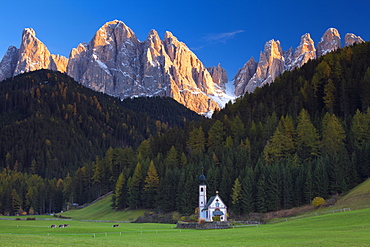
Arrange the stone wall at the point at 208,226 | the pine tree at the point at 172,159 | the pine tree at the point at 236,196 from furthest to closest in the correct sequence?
the pine tree at the point at 172,159 < the pine tree at the point at 236,196 < the stone wall at the point at 208,226

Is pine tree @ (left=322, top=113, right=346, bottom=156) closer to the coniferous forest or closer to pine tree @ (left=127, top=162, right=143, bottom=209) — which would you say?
the coniferous forest

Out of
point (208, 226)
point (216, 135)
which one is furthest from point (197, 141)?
point (208, 226)

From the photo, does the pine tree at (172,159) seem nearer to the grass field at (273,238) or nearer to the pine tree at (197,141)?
the pine tree at (197,141)

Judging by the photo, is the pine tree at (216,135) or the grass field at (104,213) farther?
the pine tree at (216,135)

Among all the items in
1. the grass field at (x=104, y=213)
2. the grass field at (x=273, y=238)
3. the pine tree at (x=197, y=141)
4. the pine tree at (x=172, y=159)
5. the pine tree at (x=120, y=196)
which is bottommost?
the grass field at (x=273, y=238)

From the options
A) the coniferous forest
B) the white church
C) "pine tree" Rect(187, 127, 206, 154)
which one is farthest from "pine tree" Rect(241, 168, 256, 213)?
"pine tree" Rect(187, 127, 206, 154)

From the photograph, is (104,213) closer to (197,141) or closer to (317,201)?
(197,141)

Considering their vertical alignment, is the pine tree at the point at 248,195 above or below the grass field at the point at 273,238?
above

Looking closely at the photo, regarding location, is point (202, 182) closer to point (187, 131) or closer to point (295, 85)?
point (187, 131)

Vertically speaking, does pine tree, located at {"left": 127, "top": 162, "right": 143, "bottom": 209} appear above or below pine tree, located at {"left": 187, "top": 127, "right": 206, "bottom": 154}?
below

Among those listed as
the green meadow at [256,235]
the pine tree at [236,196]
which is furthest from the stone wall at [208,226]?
the pine tree at [236,196]

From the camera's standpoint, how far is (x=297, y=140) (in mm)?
104875

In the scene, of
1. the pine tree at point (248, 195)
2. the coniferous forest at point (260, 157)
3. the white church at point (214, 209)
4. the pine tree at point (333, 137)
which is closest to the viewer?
the white church at point (214, 209)

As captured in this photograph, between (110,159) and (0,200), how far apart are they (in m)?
45.4
